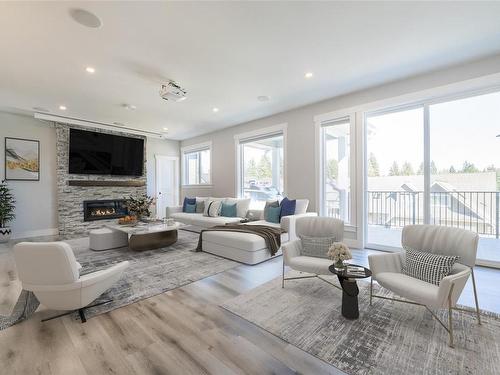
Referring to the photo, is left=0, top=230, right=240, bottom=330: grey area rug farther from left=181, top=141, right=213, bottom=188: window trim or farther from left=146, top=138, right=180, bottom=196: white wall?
left=146, top=138, right=180, bottom=196: white wall

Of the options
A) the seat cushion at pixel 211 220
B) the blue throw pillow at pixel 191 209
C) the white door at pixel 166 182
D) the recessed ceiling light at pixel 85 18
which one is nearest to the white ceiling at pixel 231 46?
the recessed ceiling light at pixel 85 18

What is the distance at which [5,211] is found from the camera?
5.19m

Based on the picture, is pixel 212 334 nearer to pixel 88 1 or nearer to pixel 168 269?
pixel 168 269

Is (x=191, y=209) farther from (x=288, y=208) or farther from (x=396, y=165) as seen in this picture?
(x=396, y=165)

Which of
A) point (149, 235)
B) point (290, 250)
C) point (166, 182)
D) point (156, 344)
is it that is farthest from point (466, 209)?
point (166, 182)

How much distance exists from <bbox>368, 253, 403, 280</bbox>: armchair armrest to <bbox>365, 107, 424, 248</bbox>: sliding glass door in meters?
2.11

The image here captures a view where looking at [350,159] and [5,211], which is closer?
[350,159]

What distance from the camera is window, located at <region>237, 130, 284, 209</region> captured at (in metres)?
6.09

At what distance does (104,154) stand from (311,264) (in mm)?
6800

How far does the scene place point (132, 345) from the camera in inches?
72.2

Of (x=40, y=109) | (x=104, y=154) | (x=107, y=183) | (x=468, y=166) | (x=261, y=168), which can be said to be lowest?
(x=107, y=183)

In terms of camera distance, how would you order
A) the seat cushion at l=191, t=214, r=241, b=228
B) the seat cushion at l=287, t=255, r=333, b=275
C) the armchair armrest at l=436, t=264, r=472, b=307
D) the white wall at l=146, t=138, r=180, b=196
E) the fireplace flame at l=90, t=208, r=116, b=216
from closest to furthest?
the armchair armrest at l=436, t=264, r=472, b=307 → the seat cushion at l=287, t=255, r=333, b=275 → the seat cushion at l=191, t=214, r=241, b=228 → the fireplace flame at l=90, t=208, r=116, b=216 → the white wall at l=146, t=138, r=180, b=196

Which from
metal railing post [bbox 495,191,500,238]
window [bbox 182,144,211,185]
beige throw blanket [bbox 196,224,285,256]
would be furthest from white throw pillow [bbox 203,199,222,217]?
metal railing post [bbox 495,191,500,238]

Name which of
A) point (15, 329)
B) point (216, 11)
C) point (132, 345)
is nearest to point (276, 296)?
point (132, 345)
